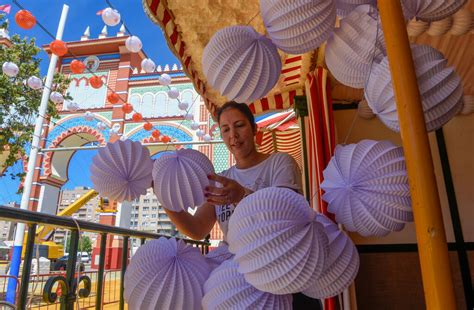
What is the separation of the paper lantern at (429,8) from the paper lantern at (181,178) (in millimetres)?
547

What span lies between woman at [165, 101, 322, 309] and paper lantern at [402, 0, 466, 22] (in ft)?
1.68

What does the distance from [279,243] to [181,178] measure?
31cm

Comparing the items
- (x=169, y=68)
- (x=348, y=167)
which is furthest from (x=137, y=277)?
(x=169, y=68)

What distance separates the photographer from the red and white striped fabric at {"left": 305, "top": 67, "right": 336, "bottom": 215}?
2.27 metres

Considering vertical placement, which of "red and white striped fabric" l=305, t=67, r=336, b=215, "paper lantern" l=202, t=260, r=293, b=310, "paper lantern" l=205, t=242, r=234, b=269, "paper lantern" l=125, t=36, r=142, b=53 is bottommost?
"paper lantern" l=202, t=260, r=293, b=310

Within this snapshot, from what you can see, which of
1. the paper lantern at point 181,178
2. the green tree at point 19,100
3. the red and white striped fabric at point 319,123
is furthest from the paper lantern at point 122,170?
the green tree at point 19,100

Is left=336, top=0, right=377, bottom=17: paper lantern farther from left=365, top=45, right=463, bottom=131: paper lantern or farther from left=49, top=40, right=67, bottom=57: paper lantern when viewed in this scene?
left=49, top=40, right=67, bottom=57: paper lantern

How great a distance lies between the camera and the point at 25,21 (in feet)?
15.7

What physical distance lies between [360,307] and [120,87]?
11.5 meters

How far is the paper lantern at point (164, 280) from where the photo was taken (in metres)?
0.64

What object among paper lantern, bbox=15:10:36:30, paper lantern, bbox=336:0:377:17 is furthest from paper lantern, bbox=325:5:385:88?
paper lantern, bbox=15:10:36:30

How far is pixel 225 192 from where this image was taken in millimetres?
731

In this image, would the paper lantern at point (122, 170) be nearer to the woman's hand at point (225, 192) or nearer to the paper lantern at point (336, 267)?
the woman's hand at point (225, 192)

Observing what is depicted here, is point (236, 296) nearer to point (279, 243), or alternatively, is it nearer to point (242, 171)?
point (279, 243)
